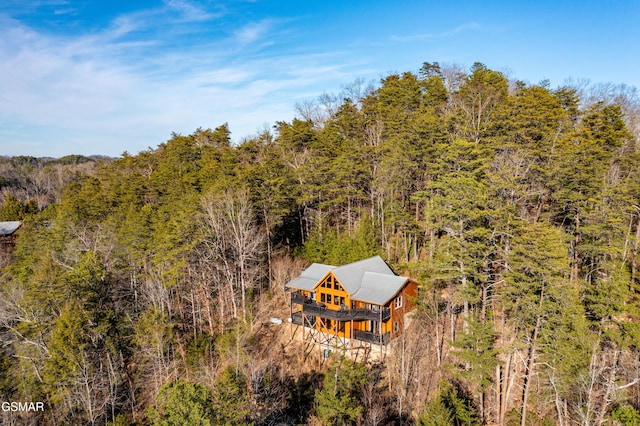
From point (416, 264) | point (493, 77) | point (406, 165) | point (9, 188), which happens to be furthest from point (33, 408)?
point (9, 188)

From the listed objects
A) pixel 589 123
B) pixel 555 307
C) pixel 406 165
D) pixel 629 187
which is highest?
pixel 589 123

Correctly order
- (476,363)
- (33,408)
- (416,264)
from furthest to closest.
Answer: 1. (33,408)
2. (416,264)
3. (476,363)

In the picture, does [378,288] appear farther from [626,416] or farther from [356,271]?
[626,416]

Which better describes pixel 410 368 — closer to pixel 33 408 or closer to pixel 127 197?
pixel 33 408

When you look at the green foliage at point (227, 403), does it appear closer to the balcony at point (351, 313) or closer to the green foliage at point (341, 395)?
the green foliage at point (341, 395)

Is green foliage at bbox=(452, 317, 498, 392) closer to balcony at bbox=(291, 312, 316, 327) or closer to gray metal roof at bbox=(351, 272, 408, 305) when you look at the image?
gray metal roof at bbox=(351, 272, 408, 305)
